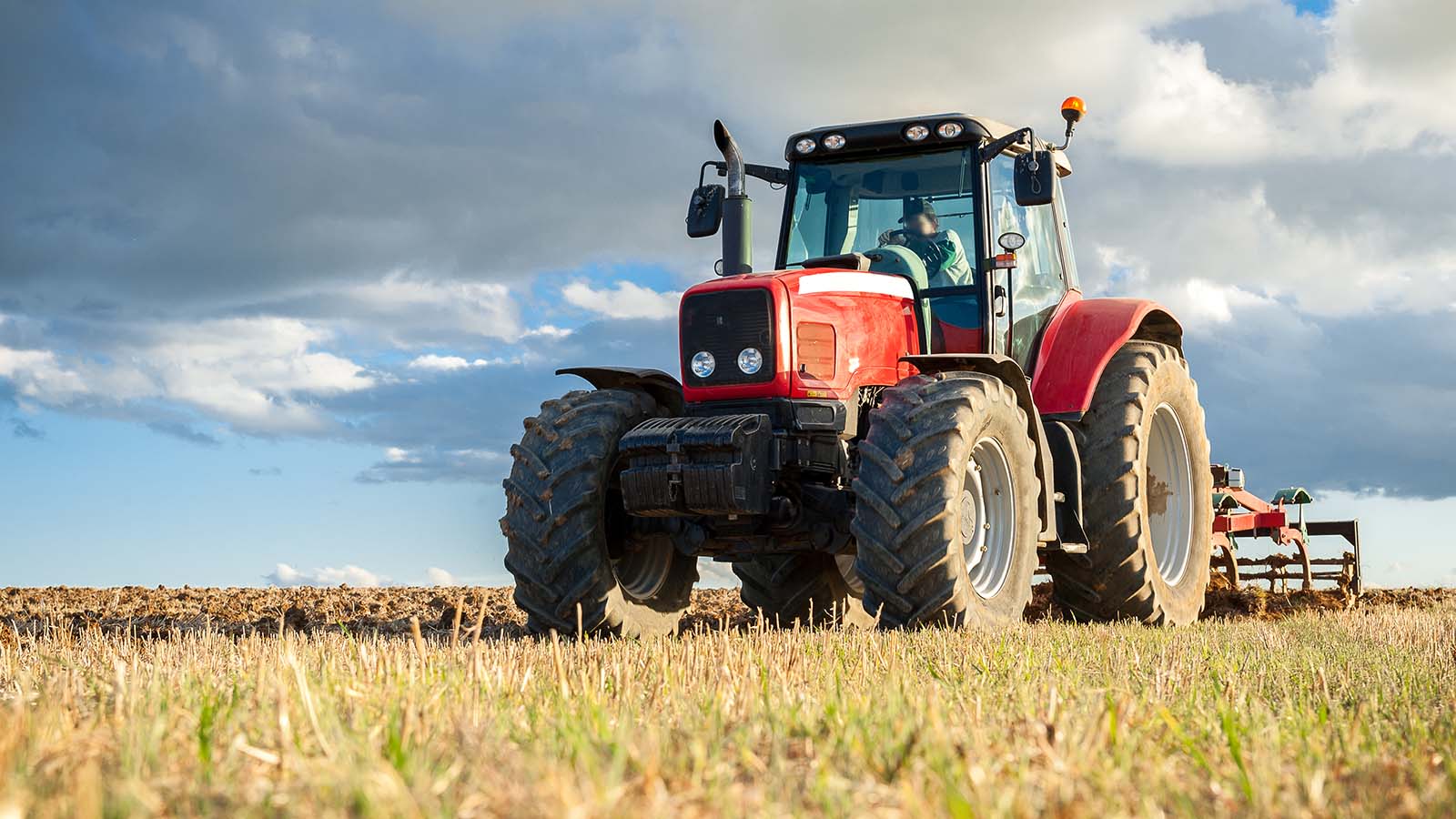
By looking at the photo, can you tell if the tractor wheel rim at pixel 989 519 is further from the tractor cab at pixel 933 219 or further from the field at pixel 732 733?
the field at pixel 732 733

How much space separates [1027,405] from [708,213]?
91.5 inches

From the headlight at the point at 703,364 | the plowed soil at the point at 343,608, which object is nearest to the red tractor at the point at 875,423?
the headlight at the point at 703,364

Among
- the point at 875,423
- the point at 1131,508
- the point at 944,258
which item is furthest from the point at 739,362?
the point at 1131,508

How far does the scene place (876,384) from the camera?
26.6 feet

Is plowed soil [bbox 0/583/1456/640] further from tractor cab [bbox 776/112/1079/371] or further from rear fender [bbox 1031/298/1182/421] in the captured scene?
tractor cab [bbox 776/112/1079/371]

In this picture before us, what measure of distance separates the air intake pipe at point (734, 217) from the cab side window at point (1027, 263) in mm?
1528

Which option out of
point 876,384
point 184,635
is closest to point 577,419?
point 876,384

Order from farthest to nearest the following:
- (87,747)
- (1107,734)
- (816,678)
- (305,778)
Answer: (816,678) < (1107,734) < (87,747) < (305,778)

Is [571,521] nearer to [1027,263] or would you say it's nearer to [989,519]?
[989,519]

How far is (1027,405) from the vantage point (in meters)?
7.98

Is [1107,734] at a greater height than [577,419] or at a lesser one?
lesser

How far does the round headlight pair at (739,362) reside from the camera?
25.2ft

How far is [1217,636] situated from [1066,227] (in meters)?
3.24

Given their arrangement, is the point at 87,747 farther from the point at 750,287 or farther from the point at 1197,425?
the point at 1197,425
